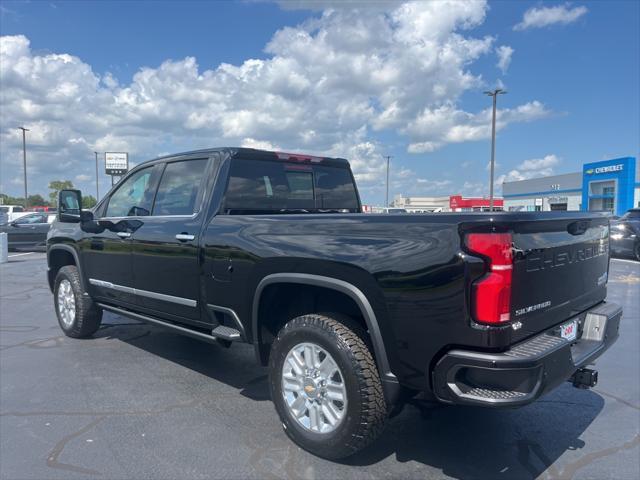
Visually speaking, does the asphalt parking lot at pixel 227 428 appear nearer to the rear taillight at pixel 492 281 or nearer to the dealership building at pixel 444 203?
the rear taillight at pixel 492 281

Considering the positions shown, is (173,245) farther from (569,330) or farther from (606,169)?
(606,169)

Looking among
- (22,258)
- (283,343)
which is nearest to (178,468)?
→ (283,343)

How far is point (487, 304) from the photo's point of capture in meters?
2.59

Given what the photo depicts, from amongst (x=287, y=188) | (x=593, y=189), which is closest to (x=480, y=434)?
(x=287, y=188)

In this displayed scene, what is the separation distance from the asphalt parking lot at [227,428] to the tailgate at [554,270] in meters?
0.95

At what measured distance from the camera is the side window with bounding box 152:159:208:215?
4.48 meters

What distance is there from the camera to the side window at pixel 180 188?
4477 millimetres

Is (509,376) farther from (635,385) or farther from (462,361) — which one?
(635,385)

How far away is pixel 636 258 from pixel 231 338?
52.0 ft

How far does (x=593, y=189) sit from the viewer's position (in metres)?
46.1

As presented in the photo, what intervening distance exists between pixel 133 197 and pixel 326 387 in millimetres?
3077

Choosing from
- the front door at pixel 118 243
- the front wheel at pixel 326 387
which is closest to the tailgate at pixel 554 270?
the front wheel at pixel 326 387

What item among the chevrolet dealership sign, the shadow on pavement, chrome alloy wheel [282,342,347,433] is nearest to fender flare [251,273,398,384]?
chrome alloy wheel [282,342,347,433]

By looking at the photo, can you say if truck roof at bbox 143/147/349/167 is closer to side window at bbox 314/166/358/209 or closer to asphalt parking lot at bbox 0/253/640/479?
side window at bbox 314/166/358/209
